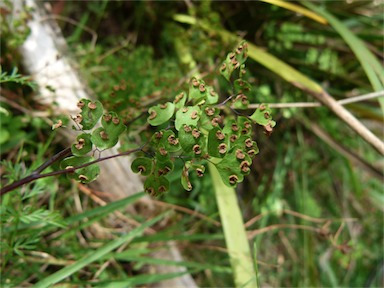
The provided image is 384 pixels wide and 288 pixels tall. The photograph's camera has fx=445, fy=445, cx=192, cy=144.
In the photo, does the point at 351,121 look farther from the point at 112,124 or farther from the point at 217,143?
the point at 112,124

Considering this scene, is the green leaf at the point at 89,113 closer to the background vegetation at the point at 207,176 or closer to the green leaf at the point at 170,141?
the green leaf at the point at 170,141

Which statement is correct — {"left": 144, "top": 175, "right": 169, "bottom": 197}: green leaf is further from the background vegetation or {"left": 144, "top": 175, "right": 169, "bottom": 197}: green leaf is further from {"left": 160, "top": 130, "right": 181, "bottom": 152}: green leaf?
the background vegetation

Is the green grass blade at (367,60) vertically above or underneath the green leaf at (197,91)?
underneath

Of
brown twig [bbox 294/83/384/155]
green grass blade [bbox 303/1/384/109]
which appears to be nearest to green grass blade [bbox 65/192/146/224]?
brown twig [bbox 294/83/384/155]

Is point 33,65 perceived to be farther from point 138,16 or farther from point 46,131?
point 138,16

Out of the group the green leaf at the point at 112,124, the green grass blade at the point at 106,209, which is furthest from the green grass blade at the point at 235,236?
the green leaf at the point at 112,124
